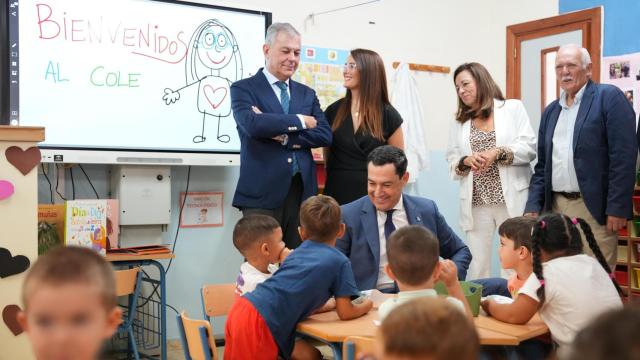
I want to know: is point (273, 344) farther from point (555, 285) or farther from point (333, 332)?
point (555, 285)

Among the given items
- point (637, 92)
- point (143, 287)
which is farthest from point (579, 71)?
point (143, 287)

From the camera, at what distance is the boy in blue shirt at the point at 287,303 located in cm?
248

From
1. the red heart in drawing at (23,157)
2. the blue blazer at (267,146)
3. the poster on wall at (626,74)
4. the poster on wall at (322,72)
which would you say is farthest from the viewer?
the poster on wall at (322,72)

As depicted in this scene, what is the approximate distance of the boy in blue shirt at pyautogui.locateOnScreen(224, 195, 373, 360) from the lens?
2477mm

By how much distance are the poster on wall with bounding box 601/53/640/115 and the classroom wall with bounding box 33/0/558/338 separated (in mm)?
751

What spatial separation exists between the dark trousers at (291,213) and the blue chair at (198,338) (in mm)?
1110

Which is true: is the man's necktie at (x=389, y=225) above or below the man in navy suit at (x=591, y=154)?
below

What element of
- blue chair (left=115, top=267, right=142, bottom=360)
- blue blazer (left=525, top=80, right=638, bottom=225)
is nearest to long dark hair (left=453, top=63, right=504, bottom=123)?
blue blazer (left=525, top=80, right=638, bottom=225)

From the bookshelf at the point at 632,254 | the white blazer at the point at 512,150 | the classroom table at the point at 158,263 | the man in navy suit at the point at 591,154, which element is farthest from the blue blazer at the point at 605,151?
the classroom table at the point at 158,263

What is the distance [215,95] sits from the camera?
4.53 metres

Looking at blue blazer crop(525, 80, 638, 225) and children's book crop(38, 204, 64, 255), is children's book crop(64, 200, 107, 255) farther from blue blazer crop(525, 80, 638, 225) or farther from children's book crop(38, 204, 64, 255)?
blue blazer crop(525, 80, 638, 225)

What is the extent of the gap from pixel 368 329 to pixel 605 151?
2.03m

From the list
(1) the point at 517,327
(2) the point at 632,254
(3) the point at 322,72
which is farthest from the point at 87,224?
(2) the point at 632,254

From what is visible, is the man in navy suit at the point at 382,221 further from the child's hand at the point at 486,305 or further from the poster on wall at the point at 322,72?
the poster on wall at the point at 322,72
